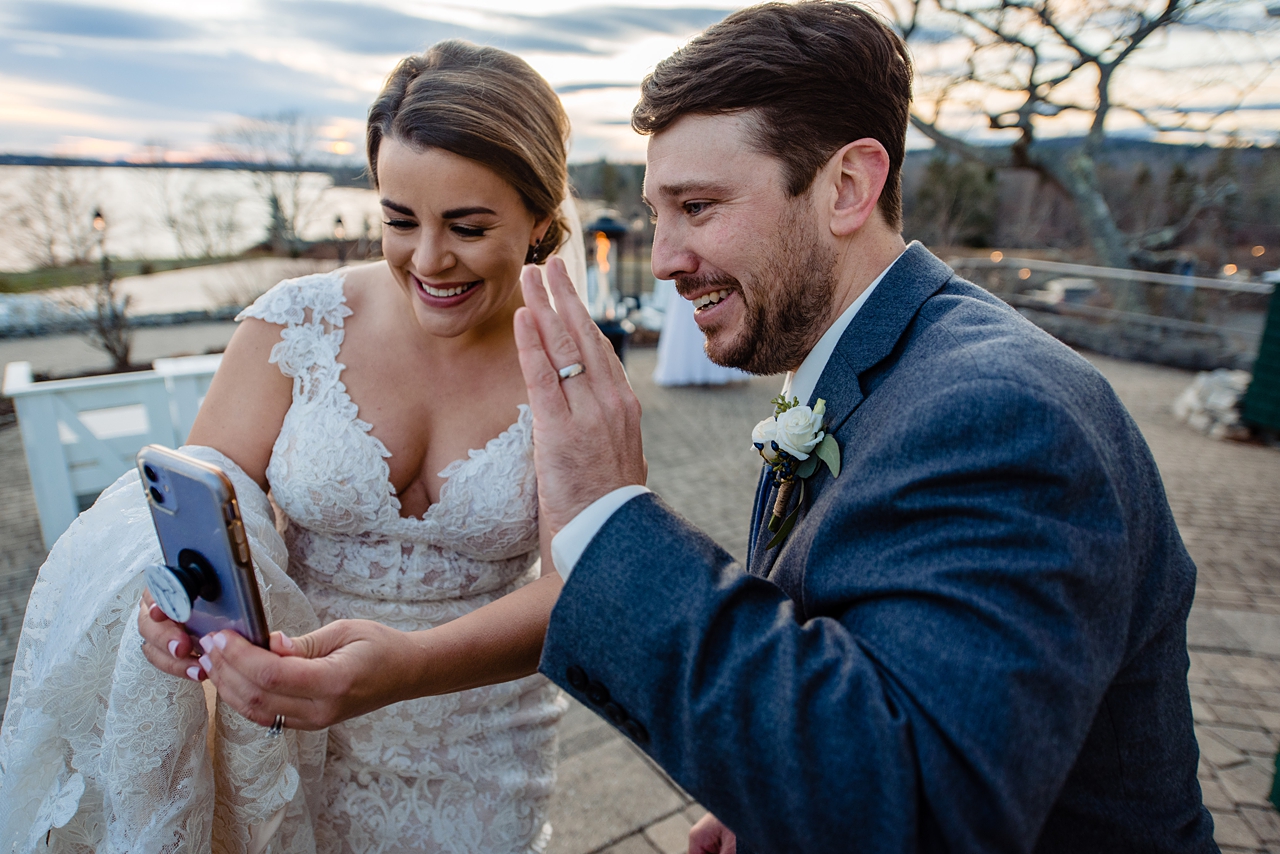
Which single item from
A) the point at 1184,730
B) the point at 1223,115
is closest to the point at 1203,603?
the point at 1184,730

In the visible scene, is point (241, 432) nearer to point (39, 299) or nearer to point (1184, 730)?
point (1184, 730)

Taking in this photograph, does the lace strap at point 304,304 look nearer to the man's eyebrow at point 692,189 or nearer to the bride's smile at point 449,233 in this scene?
the bride's smile at point 449,233

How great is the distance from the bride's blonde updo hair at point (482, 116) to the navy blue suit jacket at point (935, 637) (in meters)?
1.14

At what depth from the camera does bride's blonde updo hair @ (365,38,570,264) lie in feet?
5.94

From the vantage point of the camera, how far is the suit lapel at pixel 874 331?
4.24 ft

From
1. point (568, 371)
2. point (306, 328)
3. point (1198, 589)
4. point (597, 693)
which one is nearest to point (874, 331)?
point (568, 371)

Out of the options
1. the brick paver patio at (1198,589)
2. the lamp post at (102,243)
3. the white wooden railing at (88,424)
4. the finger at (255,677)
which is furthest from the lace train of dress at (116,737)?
the lamp post at (102,243)

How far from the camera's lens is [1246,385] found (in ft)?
32.4

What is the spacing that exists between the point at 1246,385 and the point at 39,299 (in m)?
15.5

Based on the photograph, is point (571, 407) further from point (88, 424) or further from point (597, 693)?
point (88, 424)

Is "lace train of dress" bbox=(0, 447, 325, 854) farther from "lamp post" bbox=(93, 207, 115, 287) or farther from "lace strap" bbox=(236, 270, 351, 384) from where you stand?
"lamp post" bbox=(93, 207, 115, 287)

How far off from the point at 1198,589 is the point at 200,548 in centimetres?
607

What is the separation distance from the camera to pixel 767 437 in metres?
1.34

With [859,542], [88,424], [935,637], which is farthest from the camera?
[88,424]
